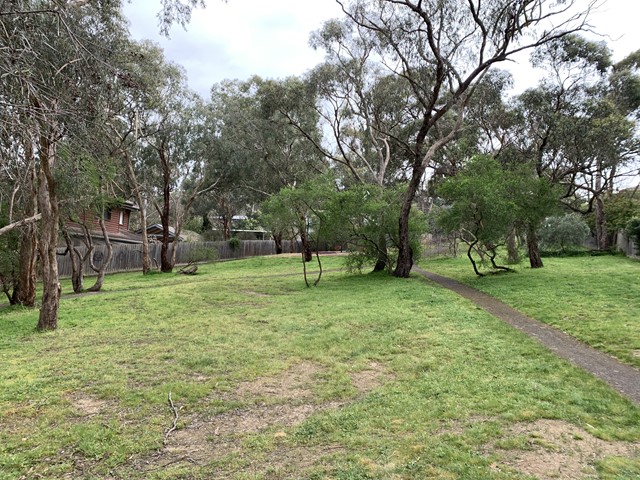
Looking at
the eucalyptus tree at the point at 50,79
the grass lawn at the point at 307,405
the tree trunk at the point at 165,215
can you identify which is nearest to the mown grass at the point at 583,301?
the grass lawn at the point at 307,405

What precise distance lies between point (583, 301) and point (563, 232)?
845 inches

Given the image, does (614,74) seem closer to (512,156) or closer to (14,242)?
(512,156)

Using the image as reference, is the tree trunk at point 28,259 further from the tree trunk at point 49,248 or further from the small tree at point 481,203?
the small tree at point 481,203

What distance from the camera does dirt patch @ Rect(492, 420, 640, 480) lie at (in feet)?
10.6

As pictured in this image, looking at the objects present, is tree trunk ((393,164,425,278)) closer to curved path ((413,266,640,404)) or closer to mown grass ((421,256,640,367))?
mown grass ((421,256,640,367))

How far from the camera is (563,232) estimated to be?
29.5 metres

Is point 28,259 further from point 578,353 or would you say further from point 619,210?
point 619,210

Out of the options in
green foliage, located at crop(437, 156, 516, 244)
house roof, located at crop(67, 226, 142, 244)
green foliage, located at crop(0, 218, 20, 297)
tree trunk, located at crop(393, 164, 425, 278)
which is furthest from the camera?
house roof, located at crop(67, 226, 142, 244)

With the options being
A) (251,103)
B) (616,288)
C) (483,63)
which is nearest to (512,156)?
(483,63)

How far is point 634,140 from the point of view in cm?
2312

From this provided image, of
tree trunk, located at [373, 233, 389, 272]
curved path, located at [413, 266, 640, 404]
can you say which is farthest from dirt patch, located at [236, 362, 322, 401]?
tree trunk, located at [373, 233, 389, 272]

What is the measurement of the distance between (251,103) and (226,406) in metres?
27.7

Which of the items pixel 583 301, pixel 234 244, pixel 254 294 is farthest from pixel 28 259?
pixel 234 244

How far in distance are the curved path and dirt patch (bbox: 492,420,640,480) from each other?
1.47m
